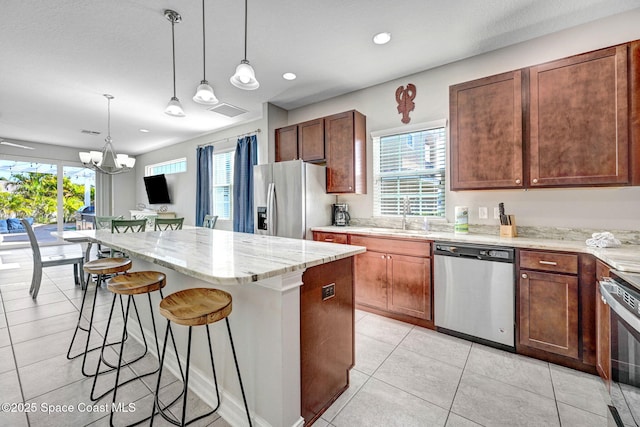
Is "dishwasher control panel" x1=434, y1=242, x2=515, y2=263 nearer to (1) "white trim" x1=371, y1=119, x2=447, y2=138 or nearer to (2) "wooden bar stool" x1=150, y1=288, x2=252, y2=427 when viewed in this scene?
(1) "white trim" x1=371, y1=119, x2=447, y2=138

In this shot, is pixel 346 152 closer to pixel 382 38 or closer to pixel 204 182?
pixel 382 38

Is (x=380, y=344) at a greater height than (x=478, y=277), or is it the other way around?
(x=478, y=277)

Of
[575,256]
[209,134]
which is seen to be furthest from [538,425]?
[209,134]

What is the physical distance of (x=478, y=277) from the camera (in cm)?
236

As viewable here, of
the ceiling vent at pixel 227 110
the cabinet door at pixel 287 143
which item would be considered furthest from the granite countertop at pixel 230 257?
the ceiling vent at pixel 227 110

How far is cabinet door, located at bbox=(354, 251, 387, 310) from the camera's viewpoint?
9.70 ft

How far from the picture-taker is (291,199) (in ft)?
11.7

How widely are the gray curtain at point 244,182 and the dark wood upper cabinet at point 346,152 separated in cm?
176

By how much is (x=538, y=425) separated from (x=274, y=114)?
14.8 feet

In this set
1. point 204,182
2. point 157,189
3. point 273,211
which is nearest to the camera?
point 273,211

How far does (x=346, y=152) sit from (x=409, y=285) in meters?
1.84

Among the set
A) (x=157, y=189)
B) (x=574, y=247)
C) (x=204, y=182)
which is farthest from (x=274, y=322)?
(x=157, y=189)

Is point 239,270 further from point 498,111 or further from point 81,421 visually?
point 498,111

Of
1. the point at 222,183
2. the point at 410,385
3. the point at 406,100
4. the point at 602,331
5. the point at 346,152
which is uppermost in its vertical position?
the point at 406,100
